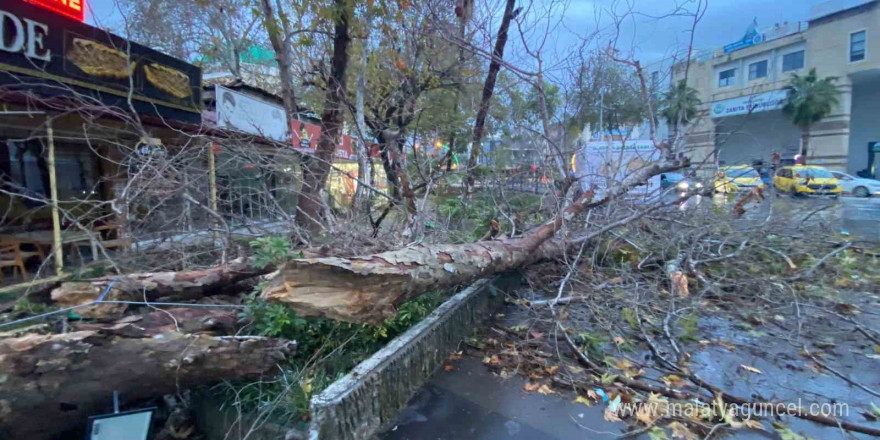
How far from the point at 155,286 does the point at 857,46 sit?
36.7m

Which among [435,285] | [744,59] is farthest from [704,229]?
[744,59]

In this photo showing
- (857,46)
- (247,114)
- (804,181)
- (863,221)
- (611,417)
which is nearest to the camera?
(611,417)

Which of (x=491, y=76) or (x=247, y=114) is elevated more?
(x=491, y=76)

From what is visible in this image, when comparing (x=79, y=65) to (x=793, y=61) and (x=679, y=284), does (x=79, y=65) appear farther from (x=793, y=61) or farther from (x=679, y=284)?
(x=793, y=61)

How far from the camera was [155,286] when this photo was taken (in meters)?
2.89

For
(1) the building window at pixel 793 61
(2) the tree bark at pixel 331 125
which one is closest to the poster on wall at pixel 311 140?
(2) the tree bark at pixel 331 125

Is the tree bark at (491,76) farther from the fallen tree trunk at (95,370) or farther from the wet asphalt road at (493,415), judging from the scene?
the fallen tree trunk at (95,370)

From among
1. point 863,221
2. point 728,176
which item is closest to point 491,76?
point 728,176

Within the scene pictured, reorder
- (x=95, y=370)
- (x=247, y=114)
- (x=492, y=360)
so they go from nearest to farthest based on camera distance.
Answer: (x=95, y=370)
(x=492, y=360)
(x=247, y=114)

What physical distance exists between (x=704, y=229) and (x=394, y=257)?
4.47 m

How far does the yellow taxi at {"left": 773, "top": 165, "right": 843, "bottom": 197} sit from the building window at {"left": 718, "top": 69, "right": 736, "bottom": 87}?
51.9ft

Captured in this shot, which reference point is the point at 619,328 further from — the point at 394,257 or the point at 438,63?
the point at 438,63

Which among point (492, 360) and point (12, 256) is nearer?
point (492, 360)

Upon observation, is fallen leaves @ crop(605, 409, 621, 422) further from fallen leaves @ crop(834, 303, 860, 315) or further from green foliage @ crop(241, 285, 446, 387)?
fallen leaves @ crop(834, 303, 860, 315)
